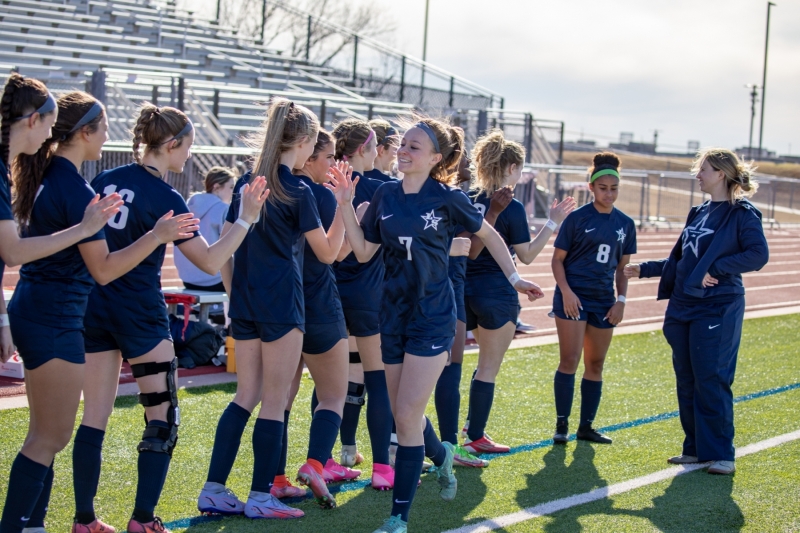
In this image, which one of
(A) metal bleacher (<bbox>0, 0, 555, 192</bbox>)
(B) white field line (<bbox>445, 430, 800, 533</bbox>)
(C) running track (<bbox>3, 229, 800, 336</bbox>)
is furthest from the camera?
(A) metal bleacher (<bbox>0, 0, 555, 192</bbox>)

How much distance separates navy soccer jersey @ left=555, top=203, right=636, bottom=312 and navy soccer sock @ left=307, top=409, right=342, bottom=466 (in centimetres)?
216

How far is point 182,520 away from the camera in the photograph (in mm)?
4336

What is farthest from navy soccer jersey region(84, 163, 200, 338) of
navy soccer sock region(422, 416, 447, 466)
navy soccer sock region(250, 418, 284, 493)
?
navy soccer sock region(422, 416, 447, 466)

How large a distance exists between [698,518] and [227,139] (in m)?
15.5

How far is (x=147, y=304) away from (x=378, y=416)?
1566mm

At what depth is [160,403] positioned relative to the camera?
12.9ft

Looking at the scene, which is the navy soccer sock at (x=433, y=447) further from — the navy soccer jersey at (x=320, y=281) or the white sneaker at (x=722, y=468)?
the white sneaker at (x=722, y=468)

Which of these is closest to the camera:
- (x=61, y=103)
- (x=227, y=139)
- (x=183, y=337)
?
(x=61, y=103)

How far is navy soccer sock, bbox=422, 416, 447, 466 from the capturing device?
4594mm

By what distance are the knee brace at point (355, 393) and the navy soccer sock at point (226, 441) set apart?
40.8 inches

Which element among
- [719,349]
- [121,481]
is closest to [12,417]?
[121,481]

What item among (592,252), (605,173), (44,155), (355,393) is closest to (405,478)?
(355,393)

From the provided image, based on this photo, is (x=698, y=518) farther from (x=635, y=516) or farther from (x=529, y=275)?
(x=529, y=275)

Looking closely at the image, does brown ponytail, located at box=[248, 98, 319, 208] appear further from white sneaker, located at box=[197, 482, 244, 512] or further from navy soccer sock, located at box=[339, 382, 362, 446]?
navy soccer sock, located at box=[339, 382, 362, 446]
